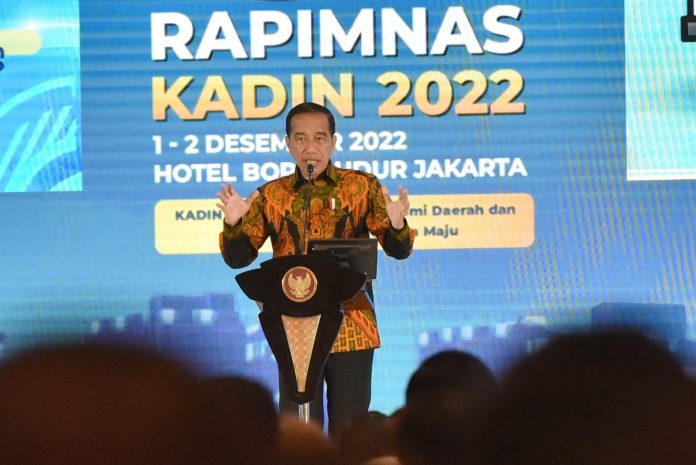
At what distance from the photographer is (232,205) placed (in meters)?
2.96

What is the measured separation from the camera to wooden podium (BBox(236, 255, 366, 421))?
251 centimetres

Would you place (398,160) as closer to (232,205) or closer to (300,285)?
(232,205)

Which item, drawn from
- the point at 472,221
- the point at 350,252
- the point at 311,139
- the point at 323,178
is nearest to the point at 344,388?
the point at 350,252

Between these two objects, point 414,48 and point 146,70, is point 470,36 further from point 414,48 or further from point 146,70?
point 146,70

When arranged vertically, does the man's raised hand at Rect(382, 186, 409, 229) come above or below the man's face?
below

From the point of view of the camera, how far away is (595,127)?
15.1 ft

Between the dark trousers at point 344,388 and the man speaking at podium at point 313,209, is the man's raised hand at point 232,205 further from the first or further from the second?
the dark trousers at point 344,388

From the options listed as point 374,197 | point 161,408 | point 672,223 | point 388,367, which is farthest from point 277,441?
point 672,223

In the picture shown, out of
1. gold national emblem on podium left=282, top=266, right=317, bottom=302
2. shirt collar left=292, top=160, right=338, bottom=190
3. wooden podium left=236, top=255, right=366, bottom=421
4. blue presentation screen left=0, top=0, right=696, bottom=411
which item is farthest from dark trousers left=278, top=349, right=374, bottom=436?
blue presentation screen left=0, top=0, right=696, bottom=411

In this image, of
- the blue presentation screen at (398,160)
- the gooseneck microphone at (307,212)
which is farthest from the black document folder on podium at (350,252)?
the blue presentation screen at (398,160)

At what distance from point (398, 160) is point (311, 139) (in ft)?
5.12

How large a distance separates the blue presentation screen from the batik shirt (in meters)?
1.50

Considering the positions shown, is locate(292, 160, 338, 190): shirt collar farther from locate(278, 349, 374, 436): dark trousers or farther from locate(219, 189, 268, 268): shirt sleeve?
locate(278, 349, 374, 436): dark trousers

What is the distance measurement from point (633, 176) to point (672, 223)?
0.90 feet
